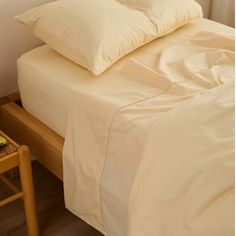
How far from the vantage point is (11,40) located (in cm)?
195

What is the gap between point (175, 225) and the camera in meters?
1.14

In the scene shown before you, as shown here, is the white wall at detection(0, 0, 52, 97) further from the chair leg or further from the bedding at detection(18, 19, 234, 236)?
the chair leg

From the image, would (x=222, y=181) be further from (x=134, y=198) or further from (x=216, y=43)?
(x=216, y=43)

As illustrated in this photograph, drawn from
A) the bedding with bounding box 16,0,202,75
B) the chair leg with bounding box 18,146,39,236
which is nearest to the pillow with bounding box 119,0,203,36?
the bedding with bounding box 16,0,202,75

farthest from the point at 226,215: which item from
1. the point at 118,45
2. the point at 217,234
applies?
the point at 118,45

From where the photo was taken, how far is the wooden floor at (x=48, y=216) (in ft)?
5.65

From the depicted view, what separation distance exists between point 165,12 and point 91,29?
0.38 meters

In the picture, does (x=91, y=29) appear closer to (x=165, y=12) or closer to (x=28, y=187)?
(x=165, y=12)

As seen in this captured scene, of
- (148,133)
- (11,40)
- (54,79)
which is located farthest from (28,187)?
(11,40)

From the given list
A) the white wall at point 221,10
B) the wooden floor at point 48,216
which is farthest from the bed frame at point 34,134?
the white wall at point 221,10

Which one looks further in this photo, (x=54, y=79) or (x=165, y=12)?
(x=165, y=12)

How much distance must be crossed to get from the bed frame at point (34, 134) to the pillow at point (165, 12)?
23.7 inches

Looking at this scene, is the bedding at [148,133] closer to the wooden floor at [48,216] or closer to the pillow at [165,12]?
the pillow at [165,12]

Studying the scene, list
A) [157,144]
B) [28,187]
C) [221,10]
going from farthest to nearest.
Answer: [221,10], [28,187], [157,144]
